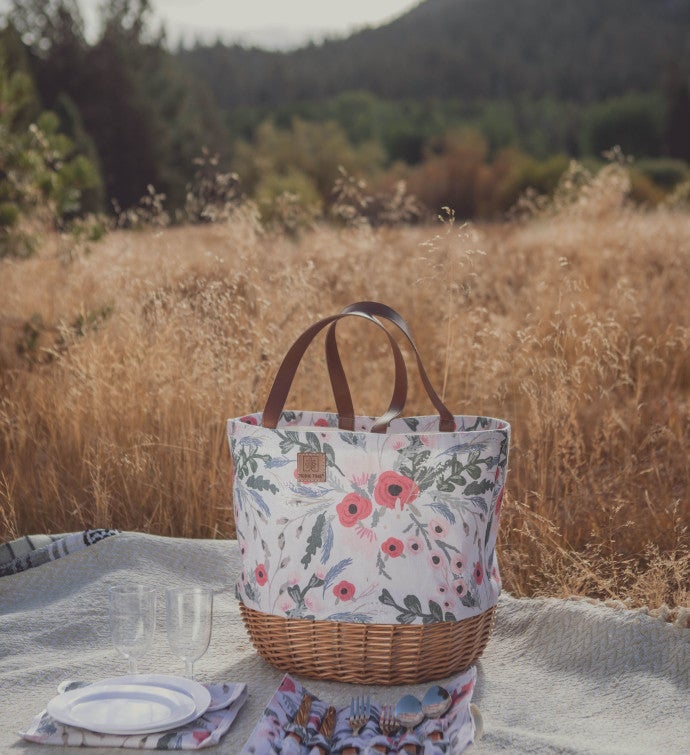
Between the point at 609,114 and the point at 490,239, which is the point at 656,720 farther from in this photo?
the point at 609,114

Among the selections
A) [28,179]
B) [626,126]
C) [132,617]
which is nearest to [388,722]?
[132,617]

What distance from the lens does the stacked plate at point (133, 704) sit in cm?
179

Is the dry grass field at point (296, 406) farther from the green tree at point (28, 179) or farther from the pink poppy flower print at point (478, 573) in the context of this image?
the pink poppy flower print at point (478, 573)

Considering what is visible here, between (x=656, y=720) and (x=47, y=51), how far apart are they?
24808 millimetres

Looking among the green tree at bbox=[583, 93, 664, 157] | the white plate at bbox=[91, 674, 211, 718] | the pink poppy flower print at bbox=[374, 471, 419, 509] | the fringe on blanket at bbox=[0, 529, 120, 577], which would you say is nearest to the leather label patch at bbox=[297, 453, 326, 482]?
the pink poppy flower print at bbox=[374, 471, 419, 509]

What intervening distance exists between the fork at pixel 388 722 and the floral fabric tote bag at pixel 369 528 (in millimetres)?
235

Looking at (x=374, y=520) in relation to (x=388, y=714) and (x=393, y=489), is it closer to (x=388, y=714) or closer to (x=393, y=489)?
(x=393, y=489)

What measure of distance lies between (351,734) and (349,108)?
48.2 metres

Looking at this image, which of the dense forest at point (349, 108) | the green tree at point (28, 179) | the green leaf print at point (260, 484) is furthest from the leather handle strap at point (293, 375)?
the green tree at point (28, 179)

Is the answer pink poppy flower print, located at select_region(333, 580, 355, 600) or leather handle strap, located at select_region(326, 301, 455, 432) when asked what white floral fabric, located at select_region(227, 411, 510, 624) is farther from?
leather handle strap, located at select_region(326, 301, 455, 432)

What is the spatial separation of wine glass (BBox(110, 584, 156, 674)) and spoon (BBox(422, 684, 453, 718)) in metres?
0.56

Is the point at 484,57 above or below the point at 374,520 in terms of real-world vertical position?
above

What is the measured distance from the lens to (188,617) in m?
1.90

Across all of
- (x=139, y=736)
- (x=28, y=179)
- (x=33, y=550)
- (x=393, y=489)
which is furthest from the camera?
(x=28, y=179)
